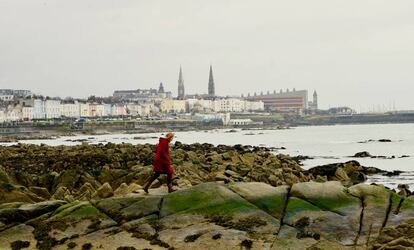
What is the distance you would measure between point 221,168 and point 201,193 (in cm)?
1312

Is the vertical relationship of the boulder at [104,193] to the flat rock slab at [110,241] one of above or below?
above

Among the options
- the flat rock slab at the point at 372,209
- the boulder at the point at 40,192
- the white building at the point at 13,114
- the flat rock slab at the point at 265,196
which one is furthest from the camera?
the white building at the point at 13,114

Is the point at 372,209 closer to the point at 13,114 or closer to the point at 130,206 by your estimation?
the point at 130,206

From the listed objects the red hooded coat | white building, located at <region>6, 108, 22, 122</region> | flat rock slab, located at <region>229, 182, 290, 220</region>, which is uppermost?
the red hooded coat

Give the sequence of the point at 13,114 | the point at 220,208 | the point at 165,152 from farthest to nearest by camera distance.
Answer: the point at 13,114
the point at 165,152
the point at 220,208

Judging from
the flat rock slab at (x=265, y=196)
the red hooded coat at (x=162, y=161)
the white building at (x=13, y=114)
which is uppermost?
the red hooded coat at (x=162, y=161)

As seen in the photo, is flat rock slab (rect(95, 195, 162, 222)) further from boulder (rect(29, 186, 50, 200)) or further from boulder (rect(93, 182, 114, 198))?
boulder (rect(29, 186, 50, 200))

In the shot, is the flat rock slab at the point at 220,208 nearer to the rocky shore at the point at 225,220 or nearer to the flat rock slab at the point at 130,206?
the rocky shore at the point at 225,220

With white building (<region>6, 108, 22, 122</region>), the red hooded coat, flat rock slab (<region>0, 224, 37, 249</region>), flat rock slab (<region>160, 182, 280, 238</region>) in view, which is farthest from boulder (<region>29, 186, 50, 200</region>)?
white building (<region>6, 108, 22, 122</region>)

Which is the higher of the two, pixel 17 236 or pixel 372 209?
pixel 372 209

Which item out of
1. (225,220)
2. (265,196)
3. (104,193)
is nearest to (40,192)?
(104,193)

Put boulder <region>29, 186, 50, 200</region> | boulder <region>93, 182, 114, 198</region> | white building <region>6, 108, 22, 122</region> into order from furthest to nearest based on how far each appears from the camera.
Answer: white building <region>6, 108, 22, 122</region>, boulder <region>29, 186, 50, 200</region>, boulder <region>93, 182, 114, 198</region>

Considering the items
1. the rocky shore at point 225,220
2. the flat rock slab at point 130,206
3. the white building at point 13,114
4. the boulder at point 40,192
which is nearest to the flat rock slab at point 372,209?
the rocky shore at point 225,220

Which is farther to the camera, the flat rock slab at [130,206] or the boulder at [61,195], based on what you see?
the boulder at [61,195]
